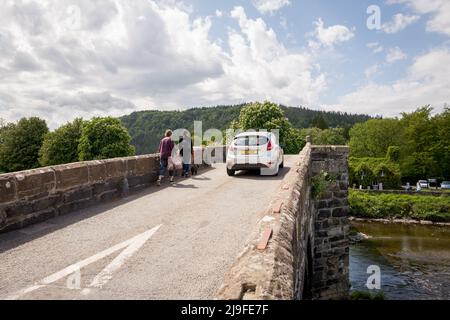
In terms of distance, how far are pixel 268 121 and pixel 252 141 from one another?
29.8 meters

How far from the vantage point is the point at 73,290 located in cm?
419

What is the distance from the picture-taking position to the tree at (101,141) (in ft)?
132

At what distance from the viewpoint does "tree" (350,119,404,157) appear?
2773 inches

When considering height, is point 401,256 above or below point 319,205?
below

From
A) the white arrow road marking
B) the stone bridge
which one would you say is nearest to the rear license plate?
the stone bridge

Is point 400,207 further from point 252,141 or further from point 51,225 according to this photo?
point 51,225

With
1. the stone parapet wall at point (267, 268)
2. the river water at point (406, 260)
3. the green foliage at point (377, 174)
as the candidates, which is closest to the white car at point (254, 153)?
the stone parapet wall at point (267, 268)

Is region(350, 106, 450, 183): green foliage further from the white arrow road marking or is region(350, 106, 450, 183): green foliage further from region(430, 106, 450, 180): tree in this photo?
the white arrow road marking

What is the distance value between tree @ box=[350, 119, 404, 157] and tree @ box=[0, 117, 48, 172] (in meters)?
57.1

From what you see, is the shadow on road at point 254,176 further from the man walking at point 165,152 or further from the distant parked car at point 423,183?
the distant parked car at point 423,183
